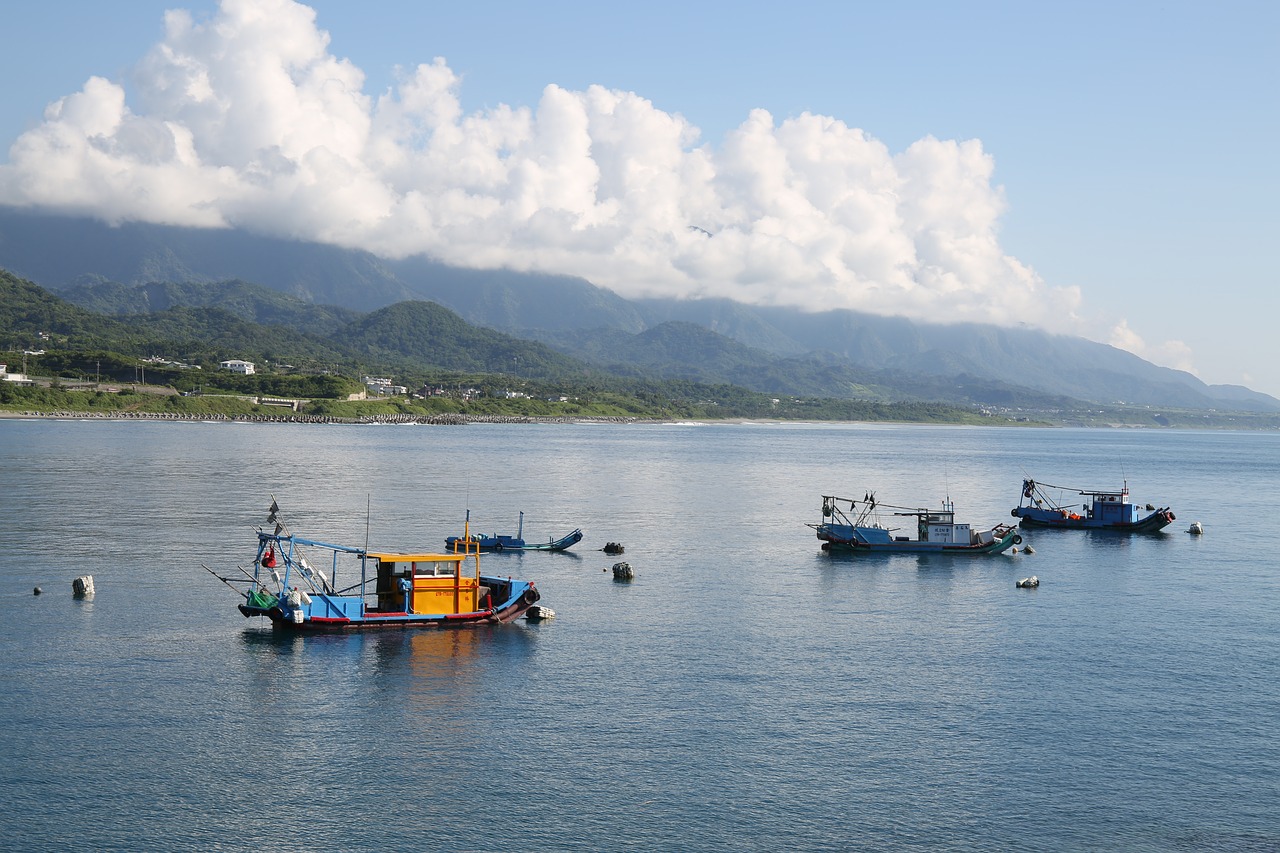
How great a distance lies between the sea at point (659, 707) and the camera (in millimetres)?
29984

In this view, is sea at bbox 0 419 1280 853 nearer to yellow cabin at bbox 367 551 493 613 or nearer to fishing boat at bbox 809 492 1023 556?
yellow cabin at bbox 367 551 493 613

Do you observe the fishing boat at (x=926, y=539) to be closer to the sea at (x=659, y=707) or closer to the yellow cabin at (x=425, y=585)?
the sea at (x=659, y=707)

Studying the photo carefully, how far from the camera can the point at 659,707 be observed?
39.8 meters

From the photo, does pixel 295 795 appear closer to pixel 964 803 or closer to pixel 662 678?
pixel 662 678

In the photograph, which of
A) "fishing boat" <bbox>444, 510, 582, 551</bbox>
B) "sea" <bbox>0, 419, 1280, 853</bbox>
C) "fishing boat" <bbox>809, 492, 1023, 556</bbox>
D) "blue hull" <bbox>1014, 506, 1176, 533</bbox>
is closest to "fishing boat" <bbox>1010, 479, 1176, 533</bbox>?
"blue hull" <bbox>1014, 506, 1176, 533</bbox>

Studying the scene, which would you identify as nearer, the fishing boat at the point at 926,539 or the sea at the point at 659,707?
the sea at the point at 659,707

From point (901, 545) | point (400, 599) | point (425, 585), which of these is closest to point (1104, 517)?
point (901, 545)

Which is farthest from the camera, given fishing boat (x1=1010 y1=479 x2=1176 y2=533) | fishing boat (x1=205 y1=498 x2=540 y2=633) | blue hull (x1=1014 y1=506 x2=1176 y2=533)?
fishing boat (x1=1010 y1=479 x2=1176 y2=533)

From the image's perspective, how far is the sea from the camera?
98.4 ft

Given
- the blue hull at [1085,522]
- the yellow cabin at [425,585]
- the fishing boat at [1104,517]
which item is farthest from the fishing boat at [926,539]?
the yellow cabin at [425,585]

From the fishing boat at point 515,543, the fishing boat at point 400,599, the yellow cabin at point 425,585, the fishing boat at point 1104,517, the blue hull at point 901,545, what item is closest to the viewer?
the fishing boat at point 400,599

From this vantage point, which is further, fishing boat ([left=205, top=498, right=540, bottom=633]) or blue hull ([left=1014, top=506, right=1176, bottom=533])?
blue hull ([left=1014, top=506, right=1176, bottom=533])

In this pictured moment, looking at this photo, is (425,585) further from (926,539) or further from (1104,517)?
(1104,517)

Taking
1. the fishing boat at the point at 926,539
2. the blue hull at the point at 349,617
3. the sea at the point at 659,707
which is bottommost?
the sea at the point at 659,707
